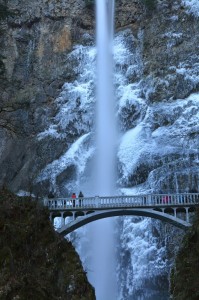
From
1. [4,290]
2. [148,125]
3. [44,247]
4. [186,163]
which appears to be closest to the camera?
[4,290]

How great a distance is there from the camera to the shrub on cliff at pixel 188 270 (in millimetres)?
19414

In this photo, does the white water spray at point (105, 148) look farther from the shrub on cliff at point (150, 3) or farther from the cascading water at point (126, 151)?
the shrub on cliff at point (150, 3)

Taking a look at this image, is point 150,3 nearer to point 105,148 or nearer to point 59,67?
point 59,67

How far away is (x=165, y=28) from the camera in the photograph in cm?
4959

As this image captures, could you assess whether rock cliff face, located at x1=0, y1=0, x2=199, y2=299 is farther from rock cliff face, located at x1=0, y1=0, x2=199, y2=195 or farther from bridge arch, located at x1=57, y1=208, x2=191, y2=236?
bridge arch, located at x1=57, y1=208, x2=191, y2=236

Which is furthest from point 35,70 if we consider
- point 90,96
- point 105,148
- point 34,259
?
point 34,259

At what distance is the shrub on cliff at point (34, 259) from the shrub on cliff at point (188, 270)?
3975mm

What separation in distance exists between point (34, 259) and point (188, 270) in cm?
696

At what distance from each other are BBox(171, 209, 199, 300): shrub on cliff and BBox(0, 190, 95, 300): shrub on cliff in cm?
397

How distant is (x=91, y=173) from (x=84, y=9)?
25.6 m

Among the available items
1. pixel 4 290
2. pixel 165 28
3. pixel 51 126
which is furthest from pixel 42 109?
pixel 4 290

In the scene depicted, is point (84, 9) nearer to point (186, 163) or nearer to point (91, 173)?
point (91, 173)

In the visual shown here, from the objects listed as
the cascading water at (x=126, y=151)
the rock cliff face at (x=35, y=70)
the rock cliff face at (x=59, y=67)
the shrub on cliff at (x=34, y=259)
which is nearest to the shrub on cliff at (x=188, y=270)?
the shrub on cliff at (x=34, y=259)

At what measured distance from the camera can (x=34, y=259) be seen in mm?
20719
